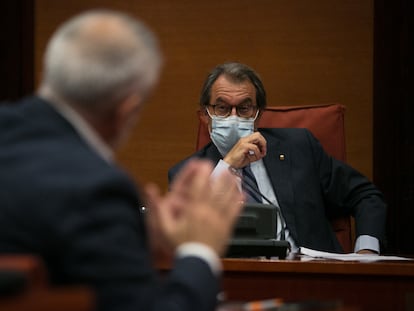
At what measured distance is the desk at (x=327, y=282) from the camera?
255cm

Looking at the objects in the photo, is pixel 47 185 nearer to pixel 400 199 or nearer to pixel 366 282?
pixel 366 282

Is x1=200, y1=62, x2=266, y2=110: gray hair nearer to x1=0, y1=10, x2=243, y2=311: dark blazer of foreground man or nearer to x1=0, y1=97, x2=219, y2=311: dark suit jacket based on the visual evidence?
x1=0, y1=10, x2=243, y2=311: dark blazer of foreground man

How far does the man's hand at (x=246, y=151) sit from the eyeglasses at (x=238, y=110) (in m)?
0.16

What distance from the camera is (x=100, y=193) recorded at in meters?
1.38

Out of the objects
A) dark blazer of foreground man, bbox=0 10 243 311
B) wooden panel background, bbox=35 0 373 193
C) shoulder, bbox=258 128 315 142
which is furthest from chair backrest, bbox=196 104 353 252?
dark blazer of foreground man, bbox=0 10 243 311

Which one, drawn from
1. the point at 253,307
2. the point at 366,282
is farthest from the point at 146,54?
the point at 366,282

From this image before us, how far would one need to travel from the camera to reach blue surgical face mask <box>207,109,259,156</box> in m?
3.71

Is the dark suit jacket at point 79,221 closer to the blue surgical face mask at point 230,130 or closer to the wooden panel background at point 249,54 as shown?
the blue surgical face mask at point 230,130

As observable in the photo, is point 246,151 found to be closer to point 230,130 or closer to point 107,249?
point 230,130

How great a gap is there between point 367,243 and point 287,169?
416mm

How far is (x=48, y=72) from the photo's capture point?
153 cm

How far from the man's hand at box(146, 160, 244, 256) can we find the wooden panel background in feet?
10.3

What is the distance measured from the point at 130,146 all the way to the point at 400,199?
1380 mm

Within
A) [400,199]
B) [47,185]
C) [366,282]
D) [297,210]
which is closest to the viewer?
[47,185]
